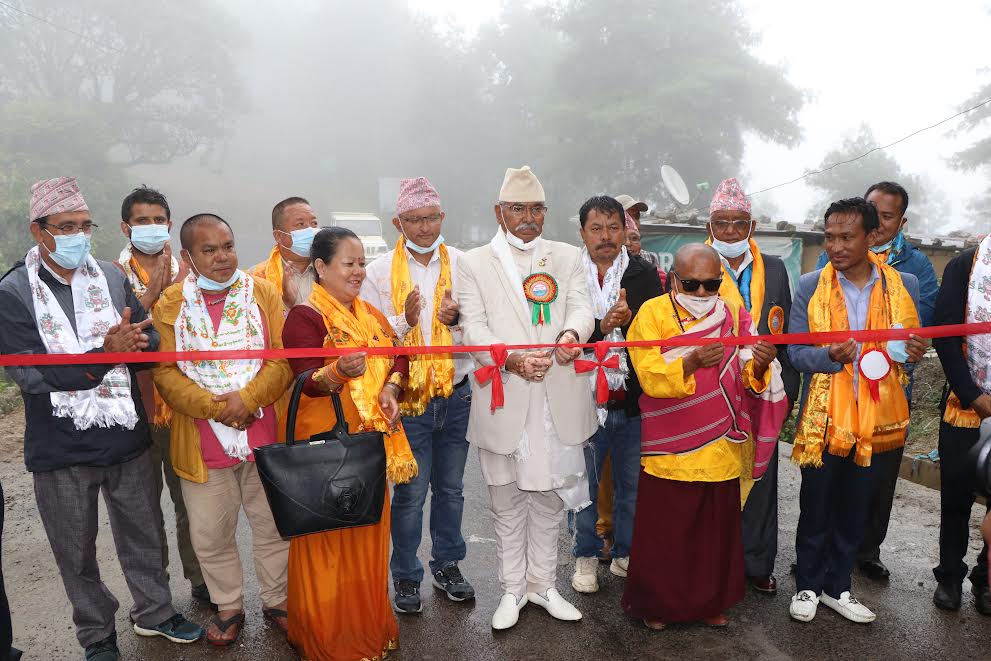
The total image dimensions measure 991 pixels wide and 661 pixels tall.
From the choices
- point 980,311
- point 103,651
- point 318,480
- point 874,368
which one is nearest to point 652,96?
point 980,311

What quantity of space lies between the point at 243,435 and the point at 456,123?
184ft

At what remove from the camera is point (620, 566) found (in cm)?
418

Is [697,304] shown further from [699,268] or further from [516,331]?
[516,331]

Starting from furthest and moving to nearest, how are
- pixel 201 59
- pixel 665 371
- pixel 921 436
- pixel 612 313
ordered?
pixel 201 59 < pixel 921 436 < pixel 612 313 < pixel 665 371

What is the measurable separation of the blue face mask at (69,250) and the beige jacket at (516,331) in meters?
1.81

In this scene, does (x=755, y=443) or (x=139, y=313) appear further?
(x=755, y=443)

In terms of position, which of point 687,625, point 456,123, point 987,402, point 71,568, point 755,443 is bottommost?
point 687,625

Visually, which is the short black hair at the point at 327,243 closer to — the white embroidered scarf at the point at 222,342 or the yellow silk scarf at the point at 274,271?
the white embroidered scarf at the point at 222,342

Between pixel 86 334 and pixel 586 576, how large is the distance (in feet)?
9.61

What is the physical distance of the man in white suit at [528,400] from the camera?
3.55m

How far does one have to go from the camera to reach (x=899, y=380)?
11.8 ft

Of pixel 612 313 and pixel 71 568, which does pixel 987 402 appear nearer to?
pixel 612 313

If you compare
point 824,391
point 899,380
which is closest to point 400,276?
point 824,391

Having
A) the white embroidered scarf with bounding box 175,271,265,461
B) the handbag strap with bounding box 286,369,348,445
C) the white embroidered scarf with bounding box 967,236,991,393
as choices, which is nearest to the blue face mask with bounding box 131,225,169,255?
the white embroidered scarf with bounding box 175,271,265,461
